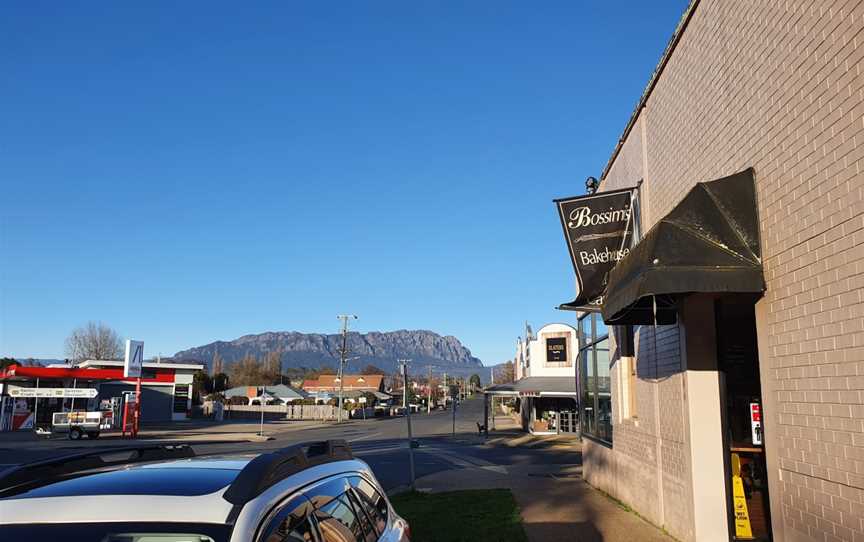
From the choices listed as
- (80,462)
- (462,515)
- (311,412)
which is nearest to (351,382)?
(311,412)

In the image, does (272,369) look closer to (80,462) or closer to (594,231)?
(594,231)

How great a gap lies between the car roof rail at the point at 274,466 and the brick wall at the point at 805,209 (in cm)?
351

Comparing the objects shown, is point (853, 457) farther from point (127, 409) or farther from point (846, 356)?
point (127, 409)

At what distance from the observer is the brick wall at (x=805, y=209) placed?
4.78 meters

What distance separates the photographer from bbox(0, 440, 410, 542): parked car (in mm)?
2539

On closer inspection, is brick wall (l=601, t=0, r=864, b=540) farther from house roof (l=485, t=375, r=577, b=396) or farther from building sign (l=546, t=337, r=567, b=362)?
building sign (l=546, t=337, r=567, b=362)

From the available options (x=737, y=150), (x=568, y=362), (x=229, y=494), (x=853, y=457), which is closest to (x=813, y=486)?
(x=853, y=457)

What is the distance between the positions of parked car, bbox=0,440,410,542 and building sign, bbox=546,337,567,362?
139 ft

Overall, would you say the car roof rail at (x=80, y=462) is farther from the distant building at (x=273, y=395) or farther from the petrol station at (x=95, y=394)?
the distant building at (x=273, y=395)

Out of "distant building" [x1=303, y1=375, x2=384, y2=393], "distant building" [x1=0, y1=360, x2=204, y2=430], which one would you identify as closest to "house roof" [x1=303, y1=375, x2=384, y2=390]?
"distant building" [x1=303, y1=375, x2=384, y2=393]

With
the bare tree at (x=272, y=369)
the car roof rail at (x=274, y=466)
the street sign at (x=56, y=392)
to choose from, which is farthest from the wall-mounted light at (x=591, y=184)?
the bare tree at (x=272, y=369)

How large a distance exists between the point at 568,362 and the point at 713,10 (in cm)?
3884

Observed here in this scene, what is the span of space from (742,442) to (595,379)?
21.8ft

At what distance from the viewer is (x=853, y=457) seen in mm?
4785
